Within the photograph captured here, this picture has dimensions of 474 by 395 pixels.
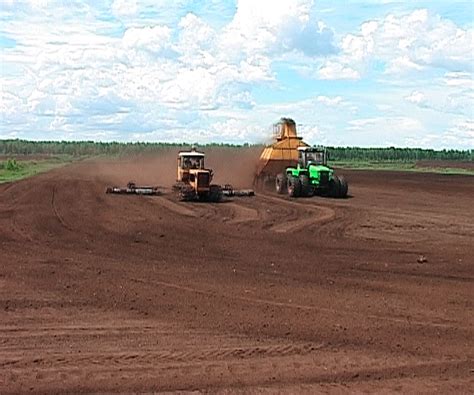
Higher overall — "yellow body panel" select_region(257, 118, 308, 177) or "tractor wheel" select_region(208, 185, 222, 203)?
"yellow body panel" select_region(257, 118, 308, 177)

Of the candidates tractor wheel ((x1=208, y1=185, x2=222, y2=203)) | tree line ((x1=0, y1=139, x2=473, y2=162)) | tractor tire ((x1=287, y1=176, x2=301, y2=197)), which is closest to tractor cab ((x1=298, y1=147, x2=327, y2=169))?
tractor tire ((x1=287, y1=176, x2=301, y2=197))

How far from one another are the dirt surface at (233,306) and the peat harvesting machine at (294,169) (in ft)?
38.7

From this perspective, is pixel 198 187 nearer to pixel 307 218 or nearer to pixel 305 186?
pixel 305 186

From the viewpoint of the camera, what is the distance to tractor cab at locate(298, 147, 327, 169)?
39750 millimetres

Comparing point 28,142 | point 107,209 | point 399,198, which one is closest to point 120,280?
point 107,209

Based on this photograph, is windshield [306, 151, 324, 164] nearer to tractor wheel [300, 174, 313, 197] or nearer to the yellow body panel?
tractor wheel [300, 174, 313, 197]

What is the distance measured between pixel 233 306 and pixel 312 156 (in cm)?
2715

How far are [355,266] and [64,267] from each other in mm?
5875

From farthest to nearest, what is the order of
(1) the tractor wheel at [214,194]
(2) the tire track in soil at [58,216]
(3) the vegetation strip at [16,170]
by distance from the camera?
1. (3) the vegetation strip at [16,170]
2. (1) the tractor wheel at [214,194]
3. (2) the tire track in soil at [58,216]

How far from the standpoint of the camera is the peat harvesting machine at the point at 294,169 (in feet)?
128

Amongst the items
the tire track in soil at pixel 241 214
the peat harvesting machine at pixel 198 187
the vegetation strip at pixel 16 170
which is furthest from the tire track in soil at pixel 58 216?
the vegetation strip at pixel 16 170

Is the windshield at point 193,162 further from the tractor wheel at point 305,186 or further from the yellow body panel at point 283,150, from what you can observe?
the yellow body panel at point 283,150

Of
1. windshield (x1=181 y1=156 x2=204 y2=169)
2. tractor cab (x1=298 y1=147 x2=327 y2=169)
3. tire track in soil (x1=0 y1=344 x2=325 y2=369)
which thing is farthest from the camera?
tractor cab (x1=298 y1=147 x2=327 y2=169)

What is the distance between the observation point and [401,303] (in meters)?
13.5
